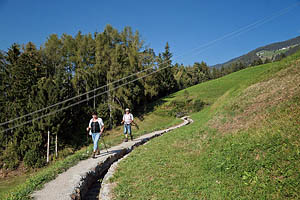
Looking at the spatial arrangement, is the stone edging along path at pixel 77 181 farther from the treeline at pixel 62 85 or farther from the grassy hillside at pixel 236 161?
the treeline at pixel 62 85

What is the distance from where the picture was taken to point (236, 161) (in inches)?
239

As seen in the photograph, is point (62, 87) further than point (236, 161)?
Yes

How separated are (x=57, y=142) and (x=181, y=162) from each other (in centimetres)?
2293

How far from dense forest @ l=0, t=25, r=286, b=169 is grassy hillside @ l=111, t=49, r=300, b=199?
30.1 feet

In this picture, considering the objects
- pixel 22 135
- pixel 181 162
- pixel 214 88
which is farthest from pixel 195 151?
pixel 214 88

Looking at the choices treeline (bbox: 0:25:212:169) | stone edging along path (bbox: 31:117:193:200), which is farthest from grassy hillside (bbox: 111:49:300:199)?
→ treeline (bbox: 0:25:212:169)

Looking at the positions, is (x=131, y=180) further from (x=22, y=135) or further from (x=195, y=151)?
(x=22, y=135)

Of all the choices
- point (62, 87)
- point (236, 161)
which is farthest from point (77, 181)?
point (62, 87)

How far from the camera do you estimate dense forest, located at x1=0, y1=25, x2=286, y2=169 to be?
941 inches

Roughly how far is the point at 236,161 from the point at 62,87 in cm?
2559

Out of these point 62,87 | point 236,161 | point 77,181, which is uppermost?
point 62,87

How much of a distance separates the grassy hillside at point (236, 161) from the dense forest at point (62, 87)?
362 inches

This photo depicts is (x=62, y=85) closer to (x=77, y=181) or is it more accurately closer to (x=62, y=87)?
(x=62, y=87)

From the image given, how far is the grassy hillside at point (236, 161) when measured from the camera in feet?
15.8
